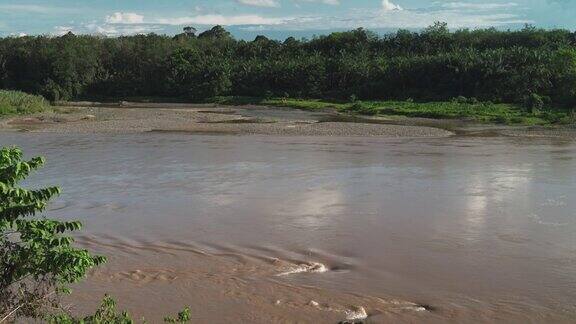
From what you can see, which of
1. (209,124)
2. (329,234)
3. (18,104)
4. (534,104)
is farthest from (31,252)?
(18,104)

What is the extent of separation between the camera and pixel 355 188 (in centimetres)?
1922

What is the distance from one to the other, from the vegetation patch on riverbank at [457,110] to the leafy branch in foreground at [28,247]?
38.8 m

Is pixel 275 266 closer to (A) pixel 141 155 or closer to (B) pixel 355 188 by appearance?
(B) pixel 355 188

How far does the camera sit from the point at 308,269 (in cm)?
1112

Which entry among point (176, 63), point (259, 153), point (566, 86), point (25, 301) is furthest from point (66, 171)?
point (176, 63)

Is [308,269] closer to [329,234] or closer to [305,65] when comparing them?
[329,234]

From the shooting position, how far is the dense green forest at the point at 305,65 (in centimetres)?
5775

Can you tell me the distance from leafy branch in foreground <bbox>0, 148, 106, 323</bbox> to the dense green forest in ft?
166

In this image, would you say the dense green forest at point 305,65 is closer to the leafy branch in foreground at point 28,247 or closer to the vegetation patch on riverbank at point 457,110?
the vegetation patch on riverbank at point 457,110

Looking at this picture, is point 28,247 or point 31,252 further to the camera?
point 28,247

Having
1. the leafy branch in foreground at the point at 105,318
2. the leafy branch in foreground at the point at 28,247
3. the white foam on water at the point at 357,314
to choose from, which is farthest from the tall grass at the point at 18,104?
the leafy branch in foreground at the point at 105,318

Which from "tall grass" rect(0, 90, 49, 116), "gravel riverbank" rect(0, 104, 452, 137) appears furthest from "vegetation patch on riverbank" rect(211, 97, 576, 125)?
"tall grass" rect(0, 90, 49, 116)

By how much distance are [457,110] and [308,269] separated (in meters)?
39.2

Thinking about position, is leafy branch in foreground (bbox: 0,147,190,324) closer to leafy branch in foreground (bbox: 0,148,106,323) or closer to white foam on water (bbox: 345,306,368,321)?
leafy branch in foreground (bbox: 0,148,106,323)
